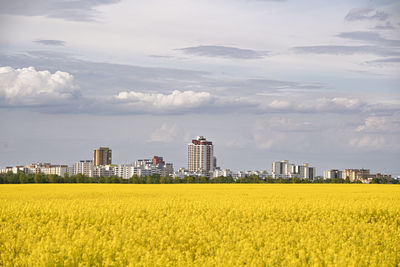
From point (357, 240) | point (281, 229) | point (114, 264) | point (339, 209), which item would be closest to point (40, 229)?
point (114, 264)

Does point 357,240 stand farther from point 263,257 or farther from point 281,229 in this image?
point 263,257

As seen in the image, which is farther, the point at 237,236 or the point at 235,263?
the point at 237,236

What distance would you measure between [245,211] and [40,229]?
1051cm

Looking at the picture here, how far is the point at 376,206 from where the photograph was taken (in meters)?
31.0

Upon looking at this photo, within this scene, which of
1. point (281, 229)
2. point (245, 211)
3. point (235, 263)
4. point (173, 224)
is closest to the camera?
point (235, 263)

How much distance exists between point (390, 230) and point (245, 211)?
7.50 meters

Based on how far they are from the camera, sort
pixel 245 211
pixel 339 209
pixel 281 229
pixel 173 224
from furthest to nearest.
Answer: pixel 339 209
pixel 245 211
pixel 173 224
pixel 281 229

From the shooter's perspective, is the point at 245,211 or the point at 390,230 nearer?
the point at 390,230

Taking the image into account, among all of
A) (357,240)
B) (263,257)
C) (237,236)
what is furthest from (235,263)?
(357,240)

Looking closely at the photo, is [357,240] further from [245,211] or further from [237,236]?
→ [245,211]

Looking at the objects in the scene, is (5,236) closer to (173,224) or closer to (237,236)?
(173,224)

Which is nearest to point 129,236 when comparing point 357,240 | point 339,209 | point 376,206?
point 357,240

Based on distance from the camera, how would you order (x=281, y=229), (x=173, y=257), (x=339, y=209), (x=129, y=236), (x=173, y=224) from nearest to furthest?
(x=173, y=257)
(x=129, y=236)
(x=281, y=229)
(x=173, y=224)
(x=339, y=209)

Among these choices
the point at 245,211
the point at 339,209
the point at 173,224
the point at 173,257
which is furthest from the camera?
the point at 339,209
